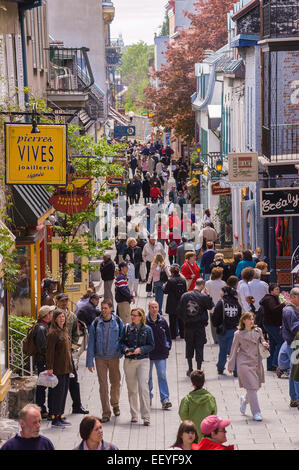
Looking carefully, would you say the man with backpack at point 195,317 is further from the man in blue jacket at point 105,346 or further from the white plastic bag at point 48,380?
the white plastic bag at point 48,380

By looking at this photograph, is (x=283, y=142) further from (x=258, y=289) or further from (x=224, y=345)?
(x=224, y=345)

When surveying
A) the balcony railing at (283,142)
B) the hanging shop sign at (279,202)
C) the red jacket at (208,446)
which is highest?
the balcony railing at (283,142)

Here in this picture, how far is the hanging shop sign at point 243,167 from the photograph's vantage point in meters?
25.6

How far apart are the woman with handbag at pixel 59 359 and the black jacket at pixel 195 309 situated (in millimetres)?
3111

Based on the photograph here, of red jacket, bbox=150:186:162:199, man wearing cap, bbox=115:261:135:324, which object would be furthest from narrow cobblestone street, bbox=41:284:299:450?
red jacket, bbox=150:186:162:199

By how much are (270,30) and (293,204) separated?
4926 mm

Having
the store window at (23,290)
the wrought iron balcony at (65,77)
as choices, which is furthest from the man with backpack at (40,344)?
the wrought iron balcony at (65,77)

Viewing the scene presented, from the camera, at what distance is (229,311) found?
16.9 meters

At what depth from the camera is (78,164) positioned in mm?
21859

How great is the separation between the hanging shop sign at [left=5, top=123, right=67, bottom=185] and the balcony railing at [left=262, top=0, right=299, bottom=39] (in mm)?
10883

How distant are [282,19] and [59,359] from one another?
13.7 metres

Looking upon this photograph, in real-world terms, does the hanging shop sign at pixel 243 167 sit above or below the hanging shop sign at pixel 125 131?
below

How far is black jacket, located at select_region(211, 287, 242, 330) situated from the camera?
1686cm

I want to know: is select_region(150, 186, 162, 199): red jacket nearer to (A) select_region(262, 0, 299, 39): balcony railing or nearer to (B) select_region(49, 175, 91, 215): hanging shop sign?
(A) select_region(262, 0, 299, 39): balcony railing
